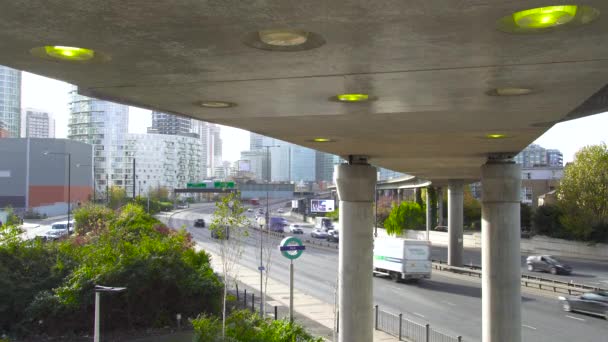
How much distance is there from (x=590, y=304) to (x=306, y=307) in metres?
12.9

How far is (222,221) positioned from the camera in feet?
64.8

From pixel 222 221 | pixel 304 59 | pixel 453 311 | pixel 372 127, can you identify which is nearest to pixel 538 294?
pixel 453 311

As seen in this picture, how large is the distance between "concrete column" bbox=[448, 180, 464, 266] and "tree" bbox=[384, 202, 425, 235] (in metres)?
21.5

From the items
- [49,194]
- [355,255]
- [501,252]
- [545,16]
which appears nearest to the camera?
[545,16]

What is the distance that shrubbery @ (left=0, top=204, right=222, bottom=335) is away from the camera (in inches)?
789

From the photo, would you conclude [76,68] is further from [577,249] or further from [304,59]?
[577,249]

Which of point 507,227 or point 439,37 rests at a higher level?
point 439,37

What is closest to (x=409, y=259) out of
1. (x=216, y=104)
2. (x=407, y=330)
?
(x=407, y=330)

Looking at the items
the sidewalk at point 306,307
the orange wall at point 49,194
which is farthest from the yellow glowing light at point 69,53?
the orange wall at point 49,194

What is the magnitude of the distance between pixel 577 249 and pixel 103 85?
55105 mm

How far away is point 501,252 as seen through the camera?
16562 mm

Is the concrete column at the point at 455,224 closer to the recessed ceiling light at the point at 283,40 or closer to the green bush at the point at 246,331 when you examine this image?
the green bush at the point at 246,331

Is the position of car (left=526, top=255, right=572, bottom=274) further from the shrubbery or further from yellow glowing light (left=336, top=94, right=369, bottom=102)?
yellow glowing light (left=336, top=94, right=369, bottom=102)

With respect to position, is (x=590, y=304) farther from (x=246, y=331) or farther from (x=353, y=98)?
(x=353, y=98)
